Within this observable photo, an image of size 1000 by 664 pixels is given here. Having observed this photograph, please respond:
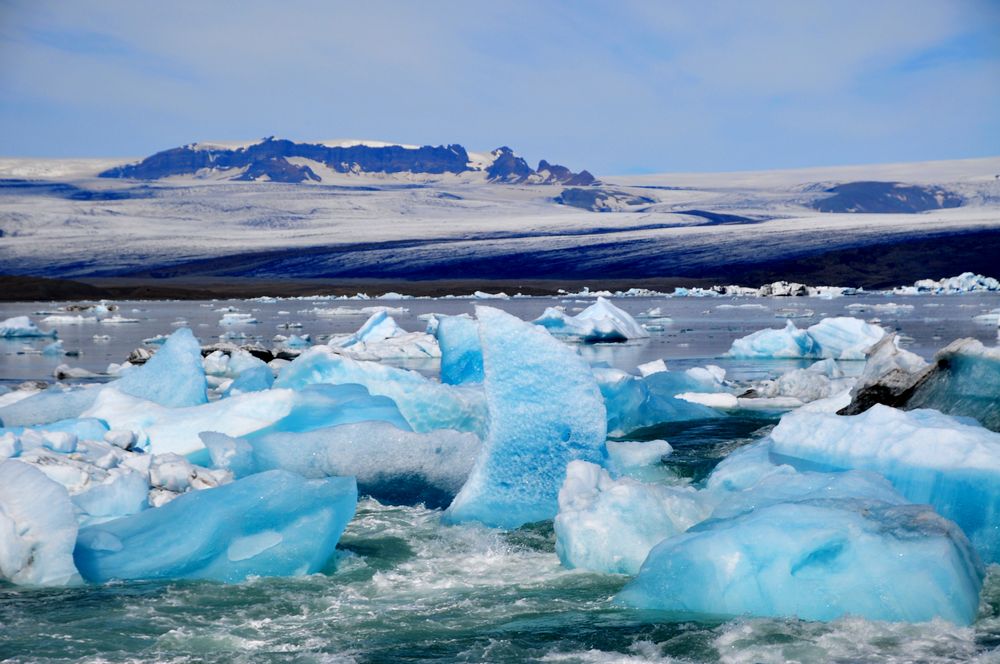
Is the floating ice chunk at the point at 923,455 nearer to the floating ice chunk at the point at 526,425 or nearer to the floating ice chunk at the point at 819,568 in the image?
the floating ice chunk at the point at 819,568

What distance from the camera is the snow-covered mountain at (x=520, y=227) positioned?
51.2m

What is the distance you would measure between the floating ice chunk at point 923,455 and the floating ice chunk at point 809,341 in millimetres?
7701

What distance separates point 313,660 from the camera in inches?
113

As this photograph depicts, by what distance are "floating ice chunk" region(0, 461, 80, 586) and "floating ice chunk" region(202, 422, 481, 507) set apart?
4.12 ft

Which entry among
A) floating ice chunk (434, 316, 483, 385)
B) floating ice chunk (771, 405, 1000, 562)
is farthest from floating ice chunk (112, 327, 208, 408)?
floating ice chunk (771, 405, 1000, 562)

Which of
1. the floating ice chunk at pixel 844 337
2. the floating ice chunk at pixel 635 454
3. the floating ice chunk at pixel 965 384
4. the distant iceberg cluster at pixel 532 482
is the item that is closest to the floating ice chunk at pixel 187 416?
the distant iceberg cluster at pixel 532 482

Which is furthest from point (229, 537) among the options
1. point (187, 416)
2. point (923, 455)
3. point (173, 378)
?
point (173, 378)

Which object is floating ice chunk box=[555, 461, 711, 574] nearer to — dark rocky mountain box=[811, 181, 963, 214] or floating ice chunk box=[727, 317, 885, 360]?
floating ice chunk box=[727, 317, 885, 360]

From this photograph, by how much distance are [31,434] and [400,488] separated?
1.62 m

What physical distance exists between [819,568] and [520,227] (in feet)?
207

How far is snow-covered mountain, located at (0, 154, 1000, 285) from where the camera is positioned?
51.2m

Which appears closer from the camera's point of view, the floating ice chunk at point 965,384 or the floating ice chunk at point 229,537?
the floating ice chunk at point 229,537

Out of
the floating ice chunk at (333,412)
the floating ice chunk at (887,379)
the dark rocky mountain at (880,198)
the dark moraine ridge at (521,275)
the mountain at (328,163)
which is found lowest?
the dark moraine ridge at (521,275)

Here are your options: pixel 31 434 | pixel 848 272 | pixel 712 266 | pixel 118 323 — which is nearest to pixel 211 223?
pixel 712 266
